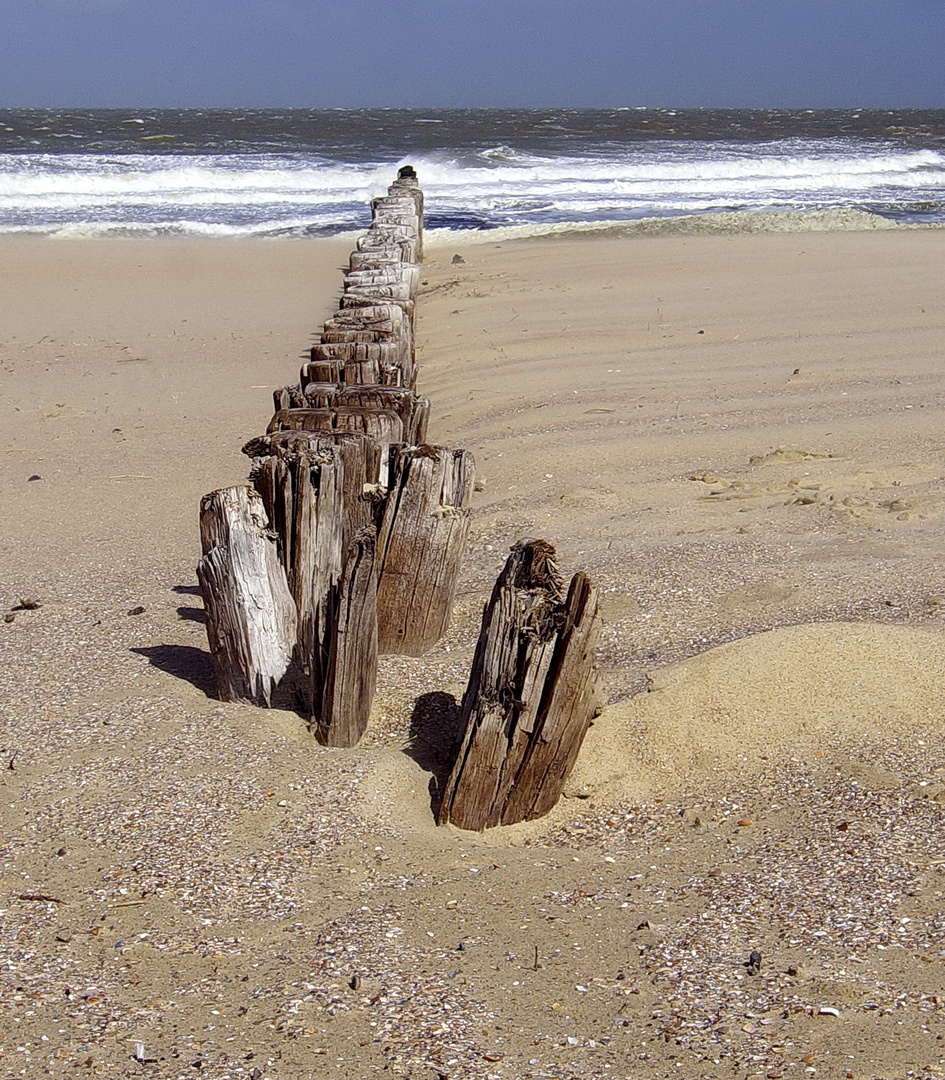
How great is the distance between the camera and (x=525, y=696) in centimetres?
278

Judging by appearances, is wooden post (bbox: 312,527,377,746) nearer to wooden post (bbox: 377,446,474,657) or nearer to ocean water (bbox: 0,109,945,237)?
wooden post (bbox: 377,446,474,657)

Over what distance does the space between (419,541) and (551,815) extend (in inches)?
44.2

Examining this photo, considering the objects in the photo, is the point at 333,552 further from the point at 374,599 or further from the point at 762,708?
the point at 762,708

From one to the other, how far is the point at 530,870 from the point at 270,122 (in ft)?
165

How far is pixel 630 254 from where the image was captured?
12.8 metres

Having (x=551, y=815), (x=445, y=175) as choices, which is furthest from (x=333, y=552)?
(x=445, y=175)

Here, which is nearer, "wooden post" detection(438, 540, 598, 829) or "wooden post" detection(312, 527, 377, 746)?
"wooden post" detection(438, 540, 598, 829)

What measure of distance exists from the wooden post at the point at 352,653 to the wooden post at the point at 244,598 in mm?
231

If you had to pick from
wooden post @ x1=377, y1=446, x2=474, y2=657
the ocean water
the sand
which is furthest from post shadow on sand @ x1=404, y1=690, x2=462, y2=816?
the ocean water

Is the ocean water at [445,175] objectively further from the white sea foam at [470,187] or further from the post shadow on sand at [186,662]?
the post shadow on sand at [186,662]

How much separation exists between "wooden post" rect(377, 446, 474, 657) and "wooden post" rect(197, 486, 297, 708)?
1.49ft

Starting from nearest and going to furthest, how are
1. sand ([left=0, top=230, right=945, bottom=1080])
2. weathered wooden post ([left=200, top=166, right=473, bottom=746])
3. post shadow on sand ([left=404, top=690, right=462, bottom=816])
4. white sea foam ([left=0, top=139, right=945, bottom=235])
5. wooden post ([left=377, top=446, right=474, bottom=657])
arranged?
sand ([left=0, top=230, right=945, bottom=1080])
post shadow on sand ([left=404, top=690, right=462, bottom=816])
weathered wooden post ([left=200, top=166, right=473, bottom=746])
wooden post ([left=377, top=446, right=474, bottom=657])
white sea foam ([left=0, top=139, right=945, bottom=235])

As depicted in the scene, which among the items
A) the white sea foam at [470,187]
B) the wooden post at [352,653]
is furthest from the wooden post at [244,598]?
the white sea foam at [470,187]

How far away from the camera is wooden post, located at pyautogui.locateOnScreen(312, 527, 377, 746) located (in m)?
3.04
